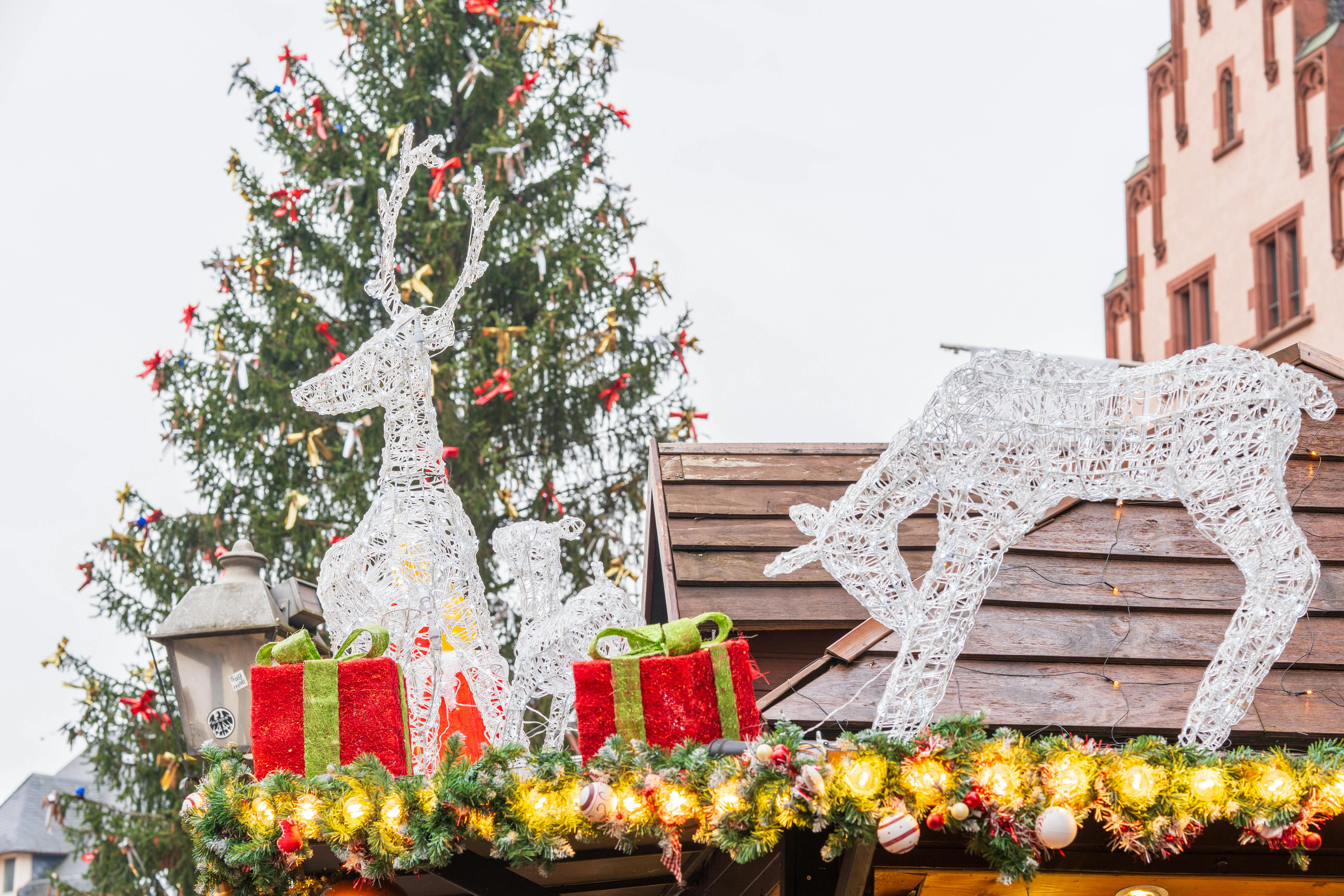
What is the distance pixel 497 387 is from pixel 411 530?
25.0 feet

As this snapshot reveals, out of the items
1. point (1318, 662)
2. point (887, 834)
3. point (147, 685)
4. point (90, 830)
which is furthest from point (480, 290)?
point (887, 834)

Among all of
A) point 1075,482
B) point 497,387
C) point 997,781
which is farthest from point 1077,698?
point 497,387

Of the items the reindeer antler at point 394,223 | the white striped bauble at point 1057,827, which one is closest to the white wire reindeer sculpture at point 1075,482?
the white striped bauble at point 1057,827

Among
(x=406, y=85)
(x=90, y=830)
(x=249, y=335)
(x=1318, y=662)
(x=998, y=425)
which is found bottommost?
(x=90, y=830)

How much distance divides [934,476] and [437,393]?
33.8 ft

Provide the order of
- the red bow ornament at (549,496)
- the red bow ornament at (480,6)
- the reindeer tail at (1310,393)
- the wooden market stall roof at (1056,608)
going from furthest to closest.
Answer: the red bow ornament at (480,6) < the red bow ornament at (549,496) < the wooden market stall roof at (1056,608) < the reindeer tail at (1310,393)

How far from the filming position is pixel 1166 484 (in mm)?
5020

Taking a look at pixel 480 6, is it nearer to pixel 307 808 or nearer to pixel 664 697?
pixel 664 697

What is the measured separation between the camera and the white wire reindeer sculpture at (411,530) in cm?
548

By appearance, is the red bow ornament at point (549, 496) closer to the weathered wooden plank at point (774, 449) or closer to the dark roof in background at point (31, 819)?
the weathered wooden plank at point (774, 449)

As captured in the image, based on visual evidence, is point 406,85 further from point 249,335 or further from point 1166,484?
point 1166,484

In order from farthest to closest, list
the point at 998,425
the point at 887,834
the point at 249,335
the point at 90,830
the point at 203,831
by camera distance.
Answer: the point at 249,335 → the point at 90,830 → the point at 998,425 → the point at 203,831 → the point at 887,834

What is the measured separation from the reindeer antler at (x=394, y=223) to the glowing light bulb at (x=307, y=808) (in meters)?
2.13

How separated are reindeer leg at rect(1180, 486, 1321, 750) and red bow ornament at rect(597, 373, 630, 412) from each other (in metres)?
10.7
